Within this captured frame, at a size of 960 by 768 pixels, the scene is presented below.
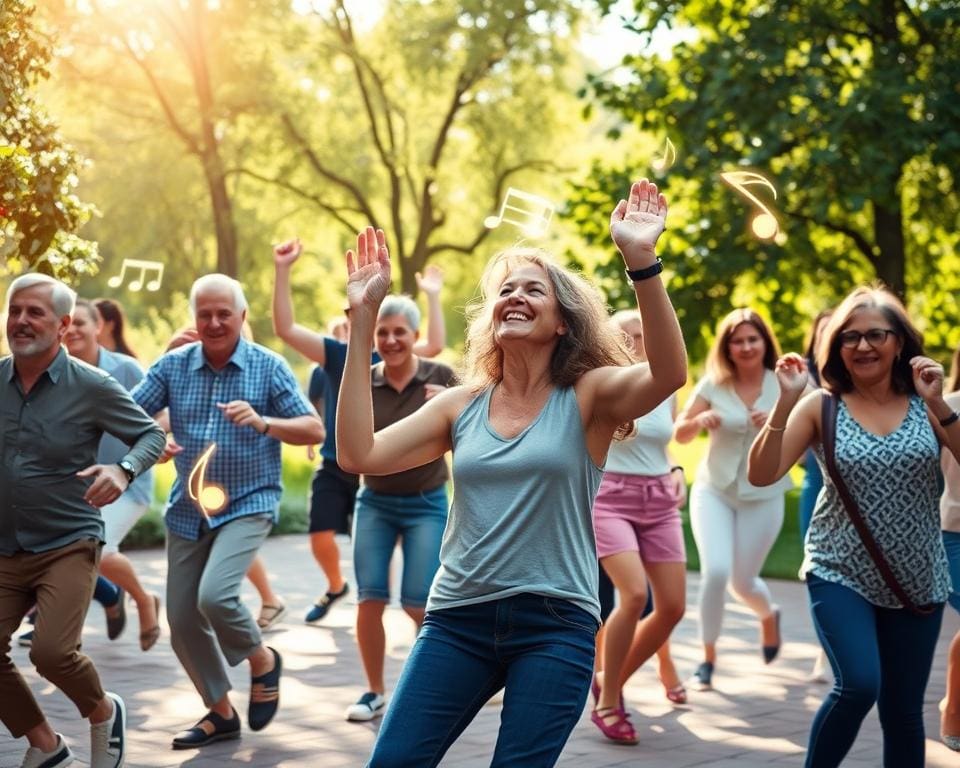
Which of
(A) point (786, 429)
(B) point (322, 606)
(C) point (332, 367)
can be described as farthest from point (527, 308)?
(B) point (322, 606)

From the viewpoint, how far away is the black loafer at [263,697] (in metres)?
7.09

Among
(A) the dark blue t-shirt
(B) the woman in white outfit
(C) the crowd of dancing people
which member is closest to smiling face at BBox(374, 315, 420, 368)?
(C) the crowd of dancing people

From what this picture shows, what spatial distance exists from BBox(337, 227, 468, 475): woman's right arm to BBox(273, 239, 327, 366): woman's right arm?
11.4 ft

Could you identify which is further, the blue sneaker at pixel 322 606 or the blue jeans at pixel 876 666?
the blue sneaker at pixel 322 606

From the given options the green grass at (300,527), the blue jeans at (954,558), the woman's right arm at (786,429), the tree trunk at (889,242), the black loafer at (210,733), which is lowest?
the black loafer at (210,733)

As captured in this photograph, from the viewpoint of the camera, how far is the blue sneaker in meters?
10.7

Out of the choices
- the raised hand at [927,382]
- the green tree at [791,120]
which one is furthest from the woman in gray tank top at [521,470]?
the green tree at [791,120]

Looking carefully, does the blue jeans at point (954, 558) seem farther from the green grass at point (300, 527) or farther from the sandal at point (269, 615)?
the green grass at point (300, 527)

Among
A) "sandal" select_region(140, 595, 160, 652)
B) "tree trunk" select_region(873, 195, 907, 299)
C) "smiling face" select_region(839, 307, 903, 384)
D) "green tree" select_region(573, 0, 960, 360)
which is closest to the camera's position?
"smiling face" select_region(839, 307, 903, 384)

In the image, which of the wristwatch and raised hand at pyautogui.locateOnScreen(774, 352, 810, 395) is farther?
the wristwatch

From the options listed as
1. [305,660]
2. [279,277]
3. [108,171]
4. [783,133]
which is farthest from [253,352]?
[108,171]

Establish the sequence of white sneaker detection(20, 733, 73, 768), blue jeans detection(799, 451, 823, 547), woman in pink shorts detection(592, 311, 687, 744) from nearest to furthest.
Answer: white sneaker detection(20, 733, 73, 768) < woman in pink shorts detection(592, 311, 687, 744) < blue jeans detection(799, 451, 823, 547)

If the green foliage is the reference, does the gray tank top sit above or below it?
below

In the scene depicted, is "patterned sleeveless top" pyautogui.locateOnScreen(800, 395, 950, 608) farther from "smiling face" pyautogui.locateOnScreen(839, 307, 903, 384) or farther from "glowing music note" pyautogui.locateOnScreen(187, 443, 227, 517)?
"glowing music note" pyautogui.locateOnScreen(187, 443, 227, 517)
